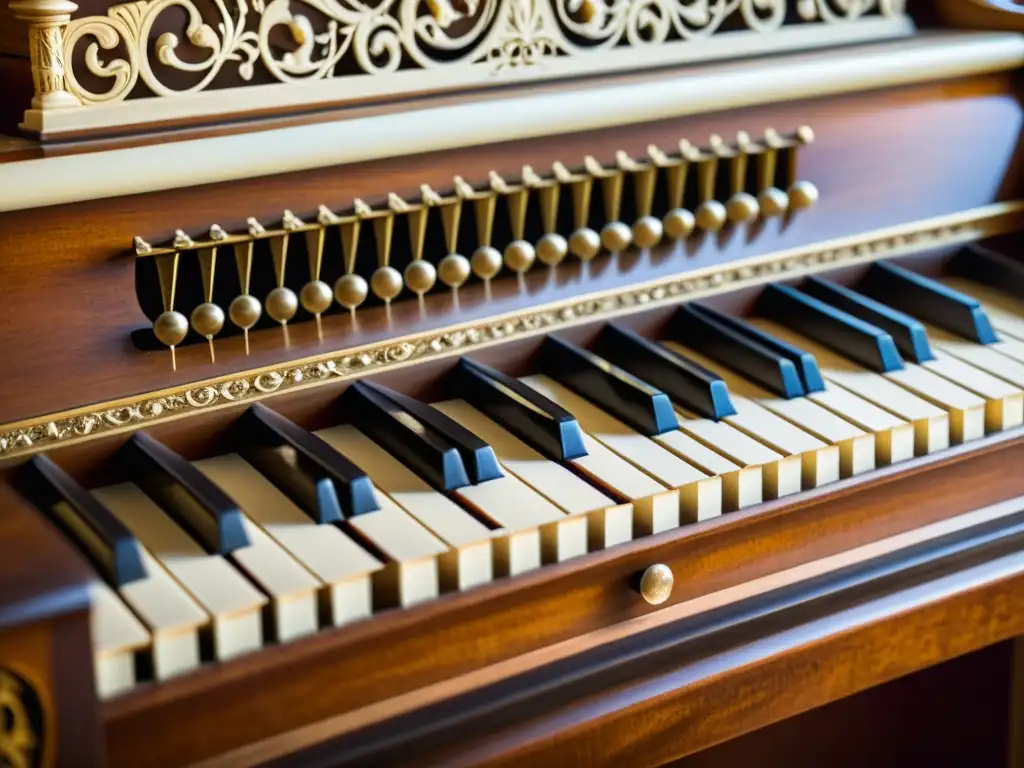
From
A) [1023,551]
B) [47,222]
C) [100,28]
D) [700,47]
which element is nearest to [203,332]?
[47,222]

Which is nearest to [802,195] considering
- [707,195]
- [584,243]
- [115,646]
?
[707,195]

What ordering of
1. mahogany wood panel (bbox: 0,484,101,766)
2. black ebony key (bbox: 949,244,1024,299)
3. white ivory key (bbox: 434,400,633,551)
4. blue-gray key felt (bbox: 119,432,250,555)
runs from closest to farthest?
1. mahogany wood panel (bbox: 0,484,101,766)
2. blue-gray key felt (bbox: 119,432,250,555)
3. white ivory key (bbox: 434,400,633,551)
4. black ebony key (bbox: 949,244,1024,299)

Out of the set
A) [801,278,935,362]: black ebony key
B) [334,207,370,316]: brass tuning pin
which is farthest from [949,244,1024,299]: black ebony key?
[334,207,370,316]: brass tuning pin

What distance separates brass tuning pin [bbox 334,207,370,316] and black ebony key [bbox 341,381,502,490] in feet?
0.33

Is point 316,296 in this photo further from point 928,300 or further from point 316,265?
point 928,300

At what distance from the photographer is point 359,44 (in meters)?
1.62

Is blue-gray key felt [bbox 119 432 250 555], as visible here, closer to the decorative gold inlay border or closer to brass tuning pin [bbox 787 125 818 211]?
the decorative gold inlay border

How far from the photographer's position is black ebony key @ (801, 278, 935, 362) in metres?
1.84

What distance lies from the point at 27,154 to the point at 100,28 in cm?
16

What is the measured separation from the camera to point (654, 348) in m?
1.75

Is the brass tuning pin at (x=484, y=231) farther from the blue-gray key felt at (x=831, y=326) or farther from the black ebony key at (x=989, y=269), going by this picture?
the black ebony key at (x=989, y=269)

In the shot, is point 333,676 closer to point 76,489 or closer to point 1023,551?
point 76,489

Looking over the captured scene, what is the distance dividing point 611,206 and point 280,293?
48 centimetres

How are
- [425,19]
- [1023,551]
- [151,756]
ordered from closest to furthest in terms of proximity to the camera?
[151,756] → [425,19] → [1023,551]
